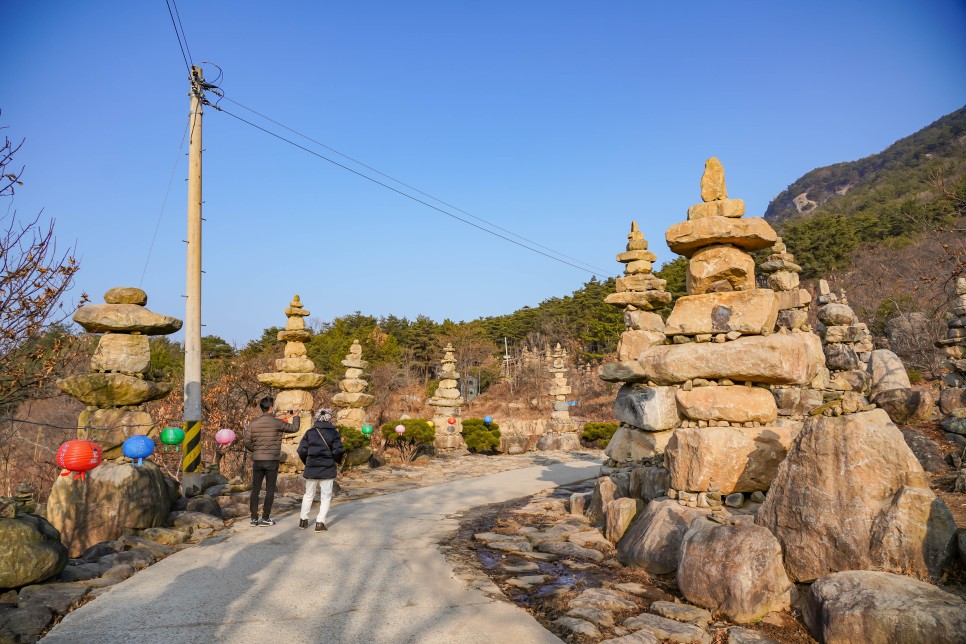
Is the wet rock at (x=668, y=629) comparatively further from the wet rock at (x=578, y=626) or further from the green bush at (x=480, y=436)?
the green bush at (x=480, y=436)

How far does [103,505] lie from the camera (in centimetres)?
646

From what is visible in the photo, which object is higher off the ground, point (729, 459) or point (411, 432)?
point (729, 459)

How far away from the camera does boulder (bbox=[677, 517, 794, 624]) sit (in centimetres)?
402

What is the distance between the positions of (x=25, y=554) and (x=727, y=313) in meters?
6.59

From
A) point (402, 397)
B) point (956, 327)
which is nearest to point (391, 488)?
point (956, 327)

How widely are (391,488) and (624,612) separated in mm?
7646

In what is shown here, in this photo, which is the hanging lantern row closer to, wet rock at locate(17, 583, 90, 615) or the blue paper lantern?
the blue paper lantern

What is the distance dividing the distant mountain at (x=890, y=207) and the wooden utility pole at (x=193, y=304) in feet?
34.5

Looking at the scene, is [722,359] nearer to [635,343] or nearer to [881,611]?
[881,611]

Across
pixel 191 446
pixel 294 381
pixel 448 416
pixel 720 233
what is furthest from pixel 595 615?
pixel 448 416

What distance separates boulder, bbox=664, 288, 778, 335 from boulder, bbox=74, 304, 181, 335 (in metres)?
6.86

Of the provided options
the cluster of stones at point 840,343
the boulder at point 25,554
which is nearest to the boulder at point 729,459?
the boulder at point 25,554

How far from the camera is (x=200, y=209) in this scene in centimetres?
915

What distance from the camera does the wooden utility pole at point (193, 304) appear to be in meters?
8.65
